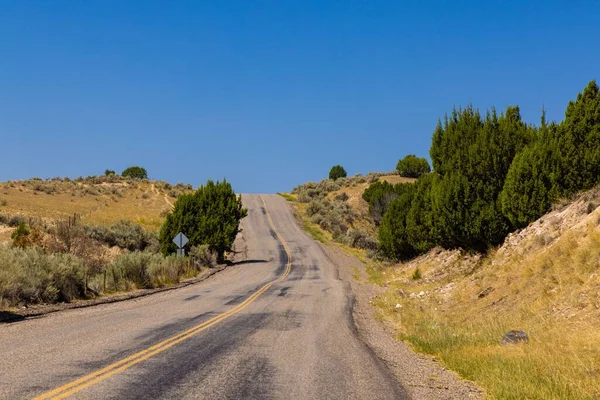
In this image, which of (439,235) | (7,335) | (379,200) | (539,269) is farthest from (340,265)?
(7,335)

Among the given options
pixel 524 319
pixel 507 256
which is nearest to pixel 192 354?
pixel 524 319

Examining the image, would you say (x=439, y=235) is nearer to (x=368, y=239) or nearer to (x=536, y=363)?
(x=536, y=363)

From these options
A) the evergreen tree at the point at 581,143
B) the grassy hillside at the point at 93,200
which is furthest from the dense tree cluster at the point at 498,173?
the grassy hillside at the point at 93,200

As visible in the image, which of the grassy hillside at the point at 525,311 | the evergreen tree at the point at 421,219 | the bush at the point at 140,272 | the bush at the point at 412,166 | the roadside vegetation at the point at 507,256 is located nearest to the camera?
the grassy hillside at the point at 525,311

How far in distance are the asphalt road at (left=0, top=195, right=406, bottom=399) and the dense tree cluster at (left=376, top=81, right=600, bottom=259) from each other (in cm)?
1094

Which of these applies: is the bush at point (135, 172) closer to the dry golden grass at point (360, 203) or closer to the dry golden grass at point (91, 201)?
the dry golden grass at point (91, 201)

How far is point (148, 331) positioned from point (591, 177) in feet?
65.3

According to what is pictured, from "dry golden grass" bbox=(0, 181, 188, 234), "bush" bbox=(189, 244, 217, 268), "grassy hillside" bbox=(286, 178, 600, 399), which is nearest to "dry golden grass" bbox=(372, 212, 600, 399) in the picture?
"grassy hillside" bbox=(286, 178, 600, 399)

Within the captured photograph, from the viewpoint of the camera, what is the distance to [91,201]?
69062 millimetres

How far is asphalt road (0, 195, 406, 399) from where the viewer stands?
7.09m

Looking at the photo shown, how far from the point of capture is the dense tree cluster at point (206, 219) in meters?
43.5

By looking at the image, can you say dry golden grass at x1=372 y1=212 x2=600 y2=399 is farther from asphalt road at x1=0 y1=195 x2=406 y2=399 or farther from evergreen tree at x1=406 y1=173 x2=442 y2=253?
evergreen tree at x1=406 y1=173 x2=442 y2=253

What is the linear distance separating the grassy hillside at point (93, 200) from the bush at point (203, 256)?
44.3ft

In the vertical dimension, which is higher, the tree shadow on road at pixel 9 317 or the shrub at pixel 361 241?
the shrub at pixel 361 241
